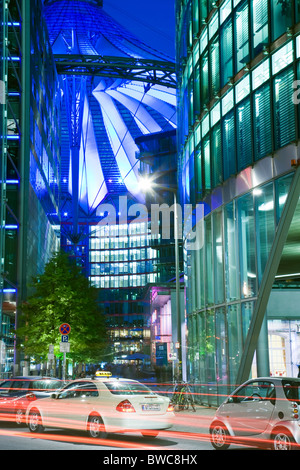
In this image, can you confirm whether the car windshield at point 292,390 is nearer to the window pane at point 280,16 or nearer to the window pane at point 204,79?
the window pane at point 280,16

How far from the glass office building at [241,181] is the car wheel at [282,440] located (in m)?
9.25

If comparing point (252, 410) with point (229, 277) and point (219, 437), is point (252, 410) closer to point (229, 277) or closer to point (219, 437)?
point (219, 437)

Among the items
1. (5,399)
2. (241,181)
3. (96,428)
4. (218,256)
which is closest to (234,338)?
(218,256)

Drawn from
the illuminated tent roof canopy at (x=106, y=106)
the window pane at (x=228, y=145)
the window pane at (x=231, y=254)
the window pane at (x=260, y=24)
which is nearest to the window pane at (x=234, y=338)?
the window pane at (x=231, y=254)

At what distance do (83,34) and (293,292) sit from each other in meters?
75.6

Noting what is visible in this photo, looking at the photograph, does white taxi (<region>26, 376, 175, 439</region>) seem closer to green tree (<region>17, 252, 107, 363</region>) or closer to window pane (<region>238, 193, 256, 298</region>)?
window pane (<region>238, 193, 256, 298</region>)

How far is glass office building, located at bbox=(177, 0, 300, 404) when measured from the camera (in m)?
21.1

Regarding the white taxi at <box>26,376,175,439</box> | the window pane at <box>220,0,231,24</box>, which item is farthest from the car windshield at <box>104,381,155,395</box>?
the window pane at <box>220,0,231,24</box>

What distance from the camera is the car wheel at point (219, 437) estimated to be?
13445 millimetres

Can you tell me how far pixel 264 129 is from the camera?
22.2 metres

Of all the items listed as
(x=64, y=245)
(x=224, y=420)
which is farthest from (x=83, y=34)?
(x=224, y=420)

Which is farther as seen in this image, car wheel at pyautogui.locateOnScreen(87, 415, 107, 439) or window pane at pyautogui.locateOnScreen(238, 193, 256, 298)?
window pane at pyautogui.locateOnScreen(238, 193, 256, 298)

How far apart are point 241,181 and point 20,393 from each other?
10598 mm
